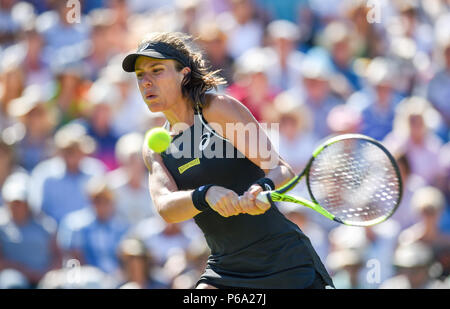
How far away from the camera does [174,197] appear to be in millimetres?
3643

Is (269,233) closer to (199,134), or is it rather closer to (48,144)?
(199,134)

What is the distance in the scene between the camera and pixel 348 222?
3635 millimetres

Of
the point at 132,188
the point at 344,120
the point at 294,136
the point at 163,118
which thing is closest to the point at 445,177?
the point at 344,120

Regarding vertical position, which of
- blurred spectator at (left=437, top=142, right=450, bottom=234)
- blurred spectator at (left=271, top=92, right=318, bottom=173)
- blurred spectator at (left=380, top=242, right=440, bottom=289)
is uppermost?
blurred spectator at (left=271, top=92, right=318, bottom=173)

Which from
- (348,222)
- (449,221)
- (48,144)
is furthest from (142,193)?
(348,222)

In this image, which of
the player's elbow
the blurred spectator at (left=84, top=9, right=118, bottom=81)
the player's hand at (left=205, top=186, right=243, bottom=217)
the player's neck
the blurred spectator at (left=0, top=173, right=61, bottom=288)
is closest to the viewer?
the player's hand at (left=205, top=186, right=243, bottom=217)

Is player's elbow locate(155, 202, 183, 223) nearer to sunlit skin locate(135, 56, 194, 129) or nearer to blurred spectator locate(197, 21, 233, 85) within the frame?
sunlit skin locate(135, 56, 194, 129)

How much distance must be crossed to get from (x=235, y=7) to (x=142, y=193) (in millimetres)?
2319

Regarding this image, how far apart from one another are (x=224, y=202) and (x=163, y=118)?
3267mm

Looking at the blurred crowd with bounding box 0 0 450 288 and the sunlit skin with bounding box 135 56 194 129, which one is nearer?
the sunlit skin with bounding box 135 56 194 129

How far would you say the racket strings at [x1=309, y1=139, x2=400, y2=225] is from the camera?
3.72m

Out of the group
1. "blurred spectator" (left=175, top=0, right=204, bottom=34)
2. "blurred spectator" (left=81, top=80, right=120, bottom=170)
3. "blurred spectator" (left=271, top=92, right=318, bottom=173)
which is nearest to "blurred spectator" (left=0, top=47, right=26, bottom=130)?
"blurred spectator" (left=81, top=80, right=120, bottom=170)

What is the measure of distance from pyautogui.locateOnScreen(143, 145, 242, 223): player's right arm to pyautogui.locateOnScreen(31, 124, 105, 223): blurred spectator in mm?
2563

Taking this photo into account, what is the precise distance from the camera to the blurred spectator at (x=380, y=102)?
22.0 feet
